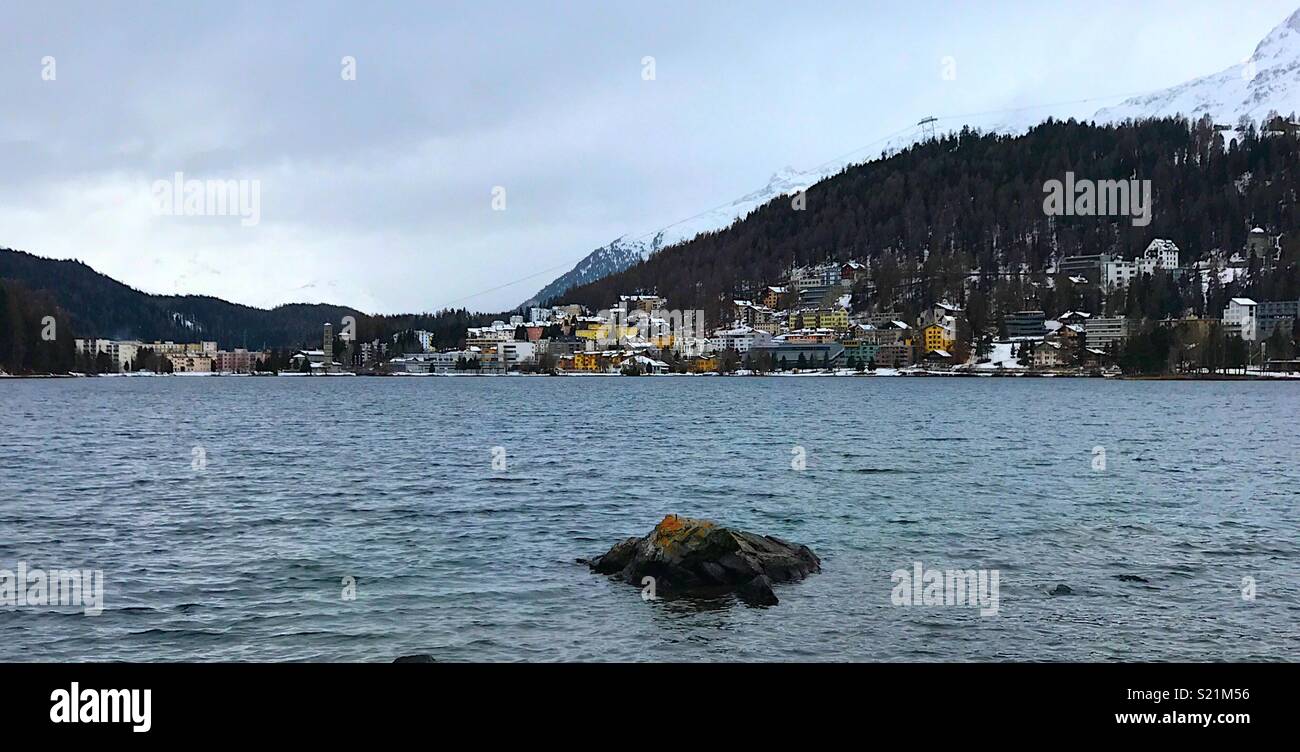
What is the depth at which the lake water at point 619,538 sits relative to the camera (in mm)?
16766

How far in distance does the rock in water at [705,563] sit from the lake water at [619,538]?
22.7 inches

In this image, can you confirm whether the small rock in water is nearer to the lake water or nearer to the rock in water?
the rock in water

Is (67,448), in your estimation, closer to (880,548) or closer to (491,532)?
(491,532)

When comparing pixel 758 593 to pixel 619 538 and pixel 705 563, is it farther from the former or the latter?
pixel 619 538

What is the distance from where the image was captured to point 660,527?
21578mm

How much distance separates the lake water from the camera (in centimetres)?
1677

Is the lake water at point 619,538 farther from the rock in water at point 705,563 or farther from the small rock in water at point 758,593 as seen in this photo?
the rock in water at point 705,563

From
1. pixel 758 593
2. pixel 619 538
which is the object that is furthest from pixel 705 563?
pixel 619 538

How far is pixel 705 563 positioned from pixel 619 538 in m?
6.88

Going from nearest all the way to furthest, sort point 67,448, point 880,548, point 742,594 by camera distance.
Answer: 1. point 742,594
2. point 880,548
3. point 67,448

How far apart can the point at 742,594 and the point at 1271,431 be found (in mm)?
64359

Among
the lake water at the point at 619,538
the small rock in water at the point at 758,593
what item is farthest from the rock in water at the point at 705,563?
the lake water at the point at 619,538

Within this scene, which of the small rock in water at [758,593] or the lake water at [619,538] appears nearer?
the lake water at [619,538]

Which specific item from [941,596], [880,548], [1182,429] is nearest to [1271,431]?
[1182,429]
